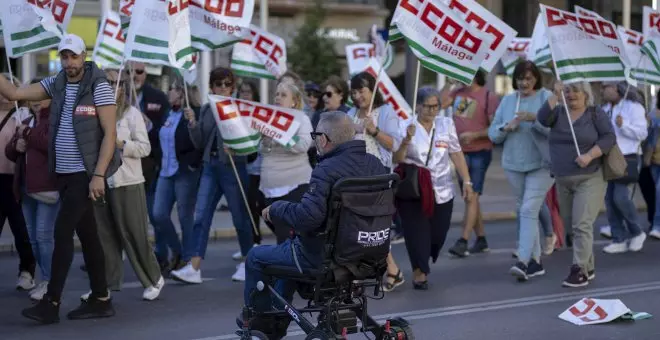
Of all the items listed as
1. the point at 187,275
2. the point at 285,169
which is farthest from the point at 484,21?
the point at 187,275

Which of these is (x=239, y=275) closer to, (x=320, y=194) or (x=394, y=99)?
(x=394, y=99)

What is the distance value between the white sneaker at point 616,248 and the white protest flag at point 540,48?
1920 millimetres

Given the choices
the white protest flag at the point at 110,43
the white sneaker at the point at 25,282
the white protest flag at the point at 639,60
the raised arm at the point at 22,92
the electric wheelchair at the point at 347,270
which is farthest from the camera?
the white protest flag at the point at 639,60

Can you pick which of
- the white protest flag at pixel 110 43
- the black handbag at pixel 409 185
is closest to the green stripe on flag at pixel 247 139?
the black handbag at pixel 409 185

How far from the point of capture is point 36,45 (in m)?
10.2

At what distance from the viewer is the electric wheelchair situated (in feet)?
22.8

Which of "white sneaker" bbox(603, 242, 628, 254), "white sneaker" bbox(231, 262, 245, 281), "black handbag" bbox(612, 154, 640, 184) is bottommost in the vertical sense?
"white sneaker" bbox(603, 242, 628, 254)

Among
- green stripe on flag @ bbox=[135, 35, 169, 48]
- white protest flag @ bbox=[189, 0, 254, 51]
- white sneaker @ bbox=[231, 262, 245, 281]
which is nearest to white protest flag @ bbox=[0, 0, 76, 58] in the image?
green stripe on flag @ bbox=[135, 35, 169, 48]

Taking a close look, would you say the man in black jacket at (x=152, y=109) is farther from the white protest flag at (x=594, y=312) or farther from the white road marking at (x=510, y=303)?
the white protest flag at (x=594, y=312)

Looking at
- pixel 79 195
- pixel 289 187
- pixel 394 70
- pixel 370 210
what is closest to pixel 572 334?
pixel 370 210

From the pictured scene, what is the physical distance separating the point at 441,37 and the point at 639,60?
4372 mm

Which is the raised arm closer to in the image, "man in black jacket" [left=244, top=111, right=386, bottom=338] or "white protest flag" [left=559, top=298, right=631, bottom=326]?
"man in black jacket" [left=244, top=111, right=386, bottom=338]

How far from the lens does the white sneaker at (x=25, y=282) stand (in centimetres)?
Answer: 1020

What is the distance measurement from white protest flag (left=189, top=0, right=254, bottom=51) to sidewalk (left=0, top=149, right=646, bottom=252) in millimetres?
3318
